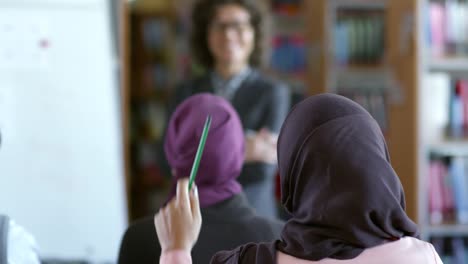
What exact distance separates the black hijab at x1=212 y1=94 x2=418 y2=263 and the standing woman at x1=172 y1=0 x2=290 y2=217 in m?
1.10

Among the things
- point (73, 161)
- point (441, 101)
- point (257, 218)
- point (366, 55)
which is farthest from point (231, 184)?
point (366, 55)

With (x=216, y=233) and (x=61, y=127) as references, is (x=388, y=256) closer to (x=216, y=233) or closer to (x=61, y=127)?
(x=216, y=233)

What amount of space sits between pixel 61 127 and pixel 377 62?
75.4 inches

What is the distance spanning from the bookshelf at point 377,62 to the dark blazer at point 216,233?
188 cm

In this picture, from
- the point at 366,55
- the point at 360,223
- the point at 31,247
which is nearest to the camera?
the point at 360,223

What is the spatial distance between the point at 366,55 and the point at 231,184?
2308mm

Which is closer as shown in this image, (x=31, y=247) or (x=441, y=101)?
(x=31, y=247)

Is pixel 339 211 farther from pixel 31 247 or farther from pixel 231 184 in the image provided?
pixel 31 247

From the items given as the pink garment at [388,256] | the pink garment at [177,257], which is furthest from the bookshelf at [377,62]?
the pink garment at [177,257]

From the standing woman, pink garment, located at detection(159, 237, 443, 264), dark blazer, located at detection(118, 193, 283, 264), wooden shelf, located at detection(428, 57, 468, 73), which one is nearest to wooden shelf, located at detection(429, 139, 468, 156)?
wooden shelf, located at detection(428, 57, 468, 73)

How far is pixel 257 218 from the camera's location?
5.17 feet

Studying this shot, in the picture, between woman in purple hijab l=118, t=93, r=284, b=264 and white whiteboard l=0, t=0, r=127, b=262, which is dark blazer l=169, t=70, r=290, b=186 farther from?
woman in purple hijab l=118, t=93, r=284, b=264

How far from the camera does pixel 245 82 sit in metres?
2.55

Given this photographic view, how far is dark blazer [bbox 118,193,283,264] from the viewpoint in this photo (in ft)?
4.93
